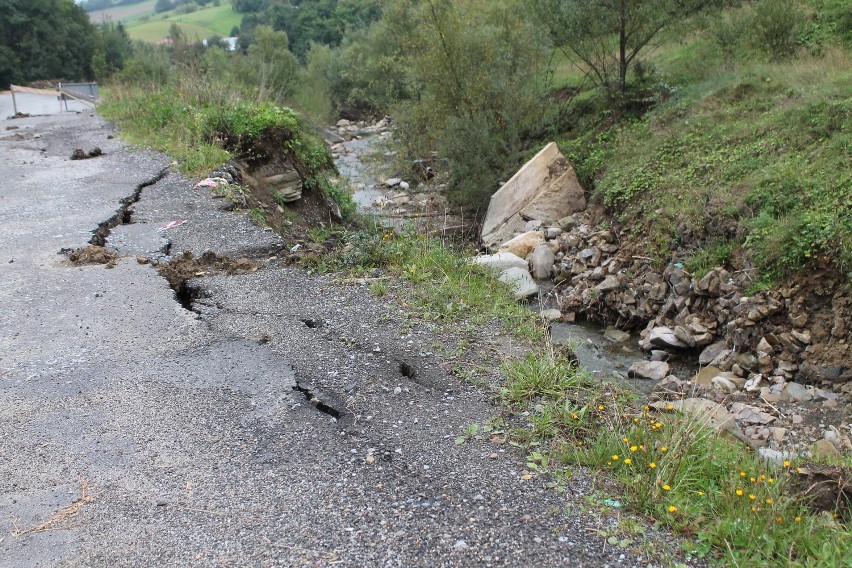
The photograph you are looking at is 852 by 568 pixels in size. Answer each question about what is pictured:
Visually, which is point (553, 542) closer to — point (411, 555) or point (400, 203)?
point (411, 555)

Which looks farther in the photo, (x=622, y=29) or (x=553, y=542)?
(x=622, y=29)

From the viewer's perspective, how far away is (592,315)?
31.6 feet

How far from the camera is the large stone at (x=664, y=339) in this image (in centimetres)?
834

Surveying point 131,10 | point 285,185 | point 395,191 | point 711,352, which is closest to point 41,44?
point 395,191

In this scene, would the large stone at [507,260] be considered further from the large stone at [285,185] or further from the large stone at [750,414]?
the large stone at [750,414]

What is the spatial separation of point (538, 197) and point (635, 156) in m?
1.92

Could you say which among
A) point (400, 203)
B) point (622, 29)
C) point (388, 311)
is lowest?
point (400, 203)

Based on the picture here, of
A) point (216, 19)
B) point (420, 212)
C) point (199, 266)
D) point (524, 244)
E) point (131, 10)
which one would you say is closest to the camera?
point (199, 266)

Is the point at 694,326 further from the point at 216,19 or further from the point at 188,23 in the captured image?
the point at 216,19

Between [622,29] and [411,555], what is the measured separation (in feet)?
45.1

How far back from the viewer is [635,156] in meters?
12.5

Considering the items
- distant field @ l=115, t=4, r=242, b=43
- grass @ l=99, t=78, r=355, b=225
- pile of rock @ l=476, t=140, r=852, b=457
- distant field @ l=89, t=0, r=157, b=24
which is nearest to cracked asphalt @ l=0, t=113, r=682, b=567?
pile of rock @ l=476, t=140, r=852, b=457

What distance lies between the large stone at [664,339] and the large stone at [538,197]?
4.74 metres

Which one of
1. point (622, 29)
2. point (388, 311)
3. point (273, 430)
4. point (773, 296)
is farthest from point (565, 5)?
point (273, 430)
